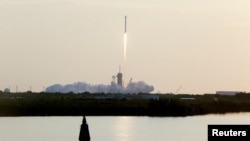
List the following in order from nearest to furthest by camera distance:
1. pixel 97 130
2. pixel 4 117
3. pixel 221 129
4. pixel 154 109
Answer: pixel 221 129 → pixel 97 130 → pixel 4 117 → pixel 154 109

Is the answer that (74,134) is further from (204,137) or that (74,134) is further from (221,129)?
(221,129)

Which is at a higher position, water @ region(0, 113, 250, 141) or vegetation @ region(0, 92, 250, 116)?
vegetation @ region(0, 92, 250, 116)

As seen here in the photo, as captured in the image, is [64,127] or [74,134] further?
[64,127]

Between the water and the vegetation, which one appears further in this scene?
the vegetation

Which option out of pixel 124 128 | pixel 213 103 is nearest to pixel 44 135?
pixel 124 128

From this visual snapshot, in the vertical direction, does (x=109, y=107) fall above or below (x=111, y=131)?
above

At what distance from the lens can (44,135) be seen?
68188 mm

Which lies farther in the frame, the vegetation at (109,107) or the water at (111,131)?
the vegetation at (109,107)

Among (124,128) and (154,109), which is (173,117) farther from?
(124,128)

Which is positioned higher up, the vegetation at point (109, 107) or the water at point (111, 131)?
the vegetation at point (109, 107)

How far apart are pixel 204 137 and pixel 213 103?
58.4 meters

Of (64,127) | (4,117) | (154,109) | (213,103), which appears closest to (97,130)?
(64,127)

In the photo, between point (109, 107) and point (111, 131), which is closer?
point (111, 131)

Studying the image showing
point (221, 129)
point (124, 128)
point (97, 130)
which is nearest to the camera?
point (221, 129)
